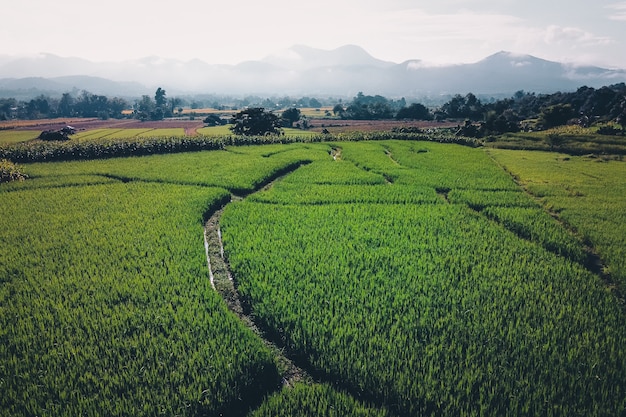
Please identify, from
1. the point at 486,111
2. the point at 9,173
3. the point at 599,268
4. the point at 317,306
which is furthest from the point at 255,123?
the point at 486,111

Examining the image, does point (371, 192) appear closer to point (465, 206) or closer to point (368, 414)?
point (465, 206)

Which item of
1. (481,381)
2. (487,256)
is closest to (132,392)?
(481,381)

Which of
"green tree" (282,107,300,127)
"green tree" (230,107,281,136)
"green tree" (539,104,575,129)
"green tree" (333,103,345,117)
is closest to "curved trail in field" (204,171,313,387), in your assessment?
"green tree" (230,107,281,136)

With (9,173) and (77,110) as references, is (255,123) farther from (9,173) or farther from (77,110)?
(77,110)

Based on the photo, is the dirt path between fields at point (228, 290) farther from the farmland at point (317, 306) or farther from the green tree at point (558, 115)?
the green tree at point (558, 115)

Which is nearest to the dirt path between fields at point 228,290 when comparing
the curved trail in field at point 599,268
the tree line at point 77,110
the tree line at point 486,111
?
the curved trail in field at point 599,268

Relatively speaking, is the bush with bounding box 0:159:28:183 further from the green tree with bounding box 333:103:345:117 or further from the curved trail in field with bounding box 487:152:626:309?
the green tree with bounding box 333:103:345:117

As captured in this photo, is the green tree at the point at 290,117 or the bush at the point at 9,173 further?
the green tree at the point at 290,117
